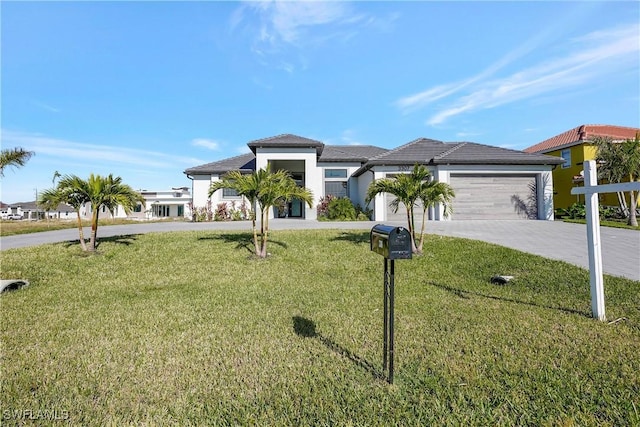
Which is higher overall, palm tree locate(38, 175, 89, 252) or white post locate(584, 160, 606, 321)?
palm tree locate(38, 175, 89, 252)

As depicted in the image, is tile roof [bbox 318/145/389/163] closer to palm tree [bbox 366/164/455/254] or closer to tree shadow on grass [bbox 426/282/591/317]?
palm tree [bbox 366/164/455/254]

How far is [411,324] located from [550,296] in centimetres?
281

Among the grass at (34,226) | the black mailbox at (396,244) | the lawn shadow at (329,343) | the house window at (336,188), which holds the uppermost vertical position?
the house window at (336,188)

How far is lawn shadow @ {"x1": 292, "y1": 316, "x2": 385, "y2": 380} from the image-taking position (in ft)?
8.98

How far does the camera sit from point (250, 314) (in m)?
4.24

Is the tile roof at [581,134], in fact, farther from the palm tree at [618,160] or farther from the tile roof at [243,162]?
the tile roof at [243,162]

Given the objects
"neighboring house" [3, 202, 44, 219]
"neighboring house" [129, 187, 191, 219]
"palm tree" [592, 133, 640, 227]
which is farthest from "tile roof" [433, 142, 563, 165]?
"neighboring house" [3, 202, 44, 219]

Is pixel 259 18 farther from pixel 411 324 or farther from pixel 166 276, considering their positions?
pixel 411 324

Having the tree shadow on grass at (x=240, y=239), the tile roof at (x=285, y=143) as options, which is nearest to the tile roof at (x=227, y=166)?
the tile roof at (x=285, y=143)

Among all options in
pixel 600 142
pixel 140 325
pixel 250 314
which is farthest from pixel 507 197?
pixel 140 325

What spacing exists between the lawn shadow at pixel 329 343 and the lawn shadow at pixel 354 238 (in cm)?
579

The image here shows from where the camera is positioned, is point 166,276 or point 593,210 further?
point 166,276

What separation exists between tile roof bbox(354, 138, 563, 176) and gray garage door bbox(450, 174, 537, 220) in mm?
944

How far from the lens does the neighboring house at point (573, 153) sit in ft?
72.3
